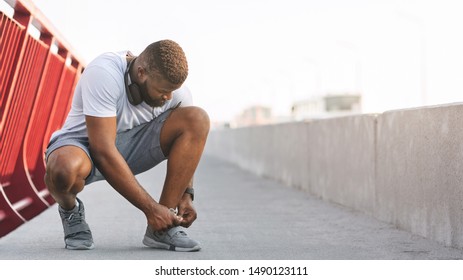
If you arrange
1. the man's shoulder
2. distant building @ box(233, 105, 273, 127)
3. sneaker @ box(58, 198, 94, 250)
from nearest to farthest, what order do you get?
the man's shoulder
sneaker @ box(58, 198, 94, 250)
distant building @ box(233, 105, 273, 127)

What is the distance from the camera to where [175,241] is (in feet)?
19.4

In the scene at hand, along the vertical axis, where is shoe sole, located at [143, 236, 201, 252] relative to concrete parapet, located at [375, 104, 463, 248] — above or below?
below

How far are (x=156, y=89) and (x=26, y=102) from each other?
2.94 m

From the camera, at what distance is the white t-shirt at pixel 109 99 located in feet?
18.2

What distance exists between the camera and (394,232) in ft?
23.5

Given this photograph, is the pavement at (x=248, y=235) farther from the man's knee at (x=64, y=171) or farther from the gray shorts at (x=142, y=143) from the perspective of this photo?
the gray shorts at (x=142, y=143)

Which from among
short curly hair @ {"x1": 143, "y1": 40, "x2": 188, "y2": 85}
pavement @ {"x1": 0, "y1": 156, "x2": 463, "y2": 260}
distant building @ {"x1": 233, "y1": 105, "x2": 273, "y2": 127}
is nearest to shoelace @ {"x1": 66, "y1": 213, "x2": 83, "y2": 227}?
pavement @ {"x1": 0, "y1": 156, "x2": 463, "y2": 260}

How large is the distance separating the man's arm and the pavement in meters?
0.22

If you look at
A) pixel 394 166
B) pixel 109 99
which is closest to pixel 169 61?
pixel 109 99

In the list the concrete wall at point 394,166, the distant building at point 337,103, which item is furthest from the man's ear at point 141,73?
the distant building at point 337,103

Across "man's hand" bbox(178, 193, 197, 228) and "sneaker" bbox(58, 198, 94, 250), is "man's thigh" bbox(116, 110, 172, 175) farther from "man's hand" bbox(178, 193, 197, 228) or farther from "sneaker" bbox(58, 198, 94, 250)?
"sneaker" bbox(58, 198, 94, 250)

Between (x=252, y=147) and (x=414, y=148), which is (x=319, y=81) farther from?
(x=414, y=148)

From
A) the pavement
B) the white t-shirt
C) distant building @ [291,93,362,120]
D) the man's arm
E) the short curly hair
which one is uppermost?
distant building @ [291,93,362,120]

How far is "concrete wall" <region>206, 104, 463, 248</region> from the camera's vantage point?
6270mm
